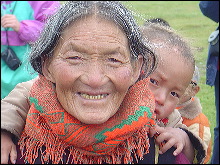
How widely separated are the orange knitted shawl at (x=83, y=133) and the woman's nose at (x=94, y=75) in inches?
10.8

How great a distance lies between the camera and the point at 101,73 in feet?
6.27

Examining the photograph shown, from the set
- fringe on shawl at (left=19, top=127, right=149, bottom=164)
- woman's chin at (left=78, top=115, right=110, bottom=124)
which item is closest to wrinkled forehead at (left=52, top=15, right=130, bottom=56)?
woman's chin at (left=78, top=115, right=110, bottom=124)

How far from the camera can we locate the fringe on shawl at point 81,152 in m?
2.08

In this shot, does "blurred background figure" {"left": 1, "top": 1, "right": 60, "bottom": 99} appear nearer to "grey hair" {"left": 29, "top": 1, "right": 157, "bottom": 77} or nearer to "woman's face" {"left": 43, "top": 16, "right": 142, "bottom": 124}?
"grey hair" {"left": 29, "top": 1, "right": 157, "bottom": 77}

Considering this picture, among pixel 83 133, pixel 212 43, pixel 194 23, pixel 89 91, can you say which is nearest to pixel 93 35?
pixel 89 91

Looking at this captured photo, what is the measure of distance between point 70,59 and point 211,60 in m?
3.03

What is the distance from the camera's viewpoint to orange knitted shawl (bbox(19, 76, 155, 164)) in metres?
2.06

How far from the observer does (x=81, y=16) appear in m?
1.92

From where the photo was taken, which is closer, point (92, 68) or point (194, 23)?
point (92, 68)

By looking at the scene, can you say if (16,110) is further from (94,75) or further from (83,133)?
(94,75)

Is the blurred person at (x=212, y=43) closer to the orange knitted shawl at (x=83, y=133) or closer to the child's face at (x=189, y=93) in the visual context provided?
the child's face at (x=189, y=93)

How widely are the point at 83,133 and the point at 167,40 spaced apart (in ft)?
3.43

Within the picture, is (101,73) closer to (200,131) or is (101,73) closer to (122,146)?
(122,146)

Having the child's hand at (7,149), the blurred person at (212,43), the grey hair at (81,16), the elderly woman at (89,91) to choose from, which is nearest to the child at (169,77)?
the elderly woman at (89,91)
